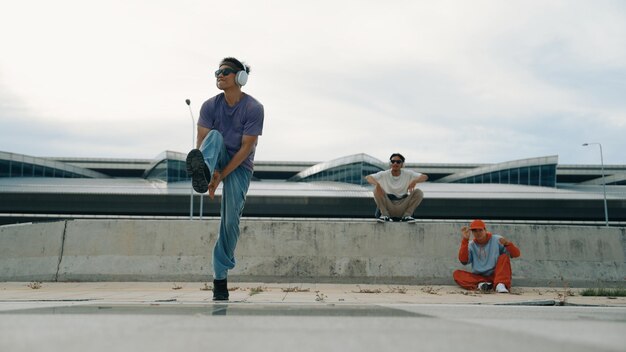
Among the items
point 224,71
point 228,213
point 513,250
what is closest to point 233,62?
point 224,71

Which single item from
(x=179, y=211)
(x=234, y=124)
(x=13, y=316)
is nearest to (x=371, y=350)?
(x=13, y=316)

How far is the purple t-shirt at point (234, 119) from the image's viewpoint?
4.40 metres

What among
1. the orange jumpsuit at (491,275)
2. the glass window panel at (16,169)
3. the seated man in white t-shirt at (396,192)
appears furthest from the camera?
Answer: the glass window panel at (16,169)

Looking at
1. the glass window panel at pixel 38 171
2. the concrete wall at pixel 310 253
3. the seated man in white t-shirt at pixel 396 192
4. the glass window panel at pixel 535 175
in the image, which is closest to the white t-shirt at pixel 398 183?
the seated man in white t-shirt at pixel 396 192

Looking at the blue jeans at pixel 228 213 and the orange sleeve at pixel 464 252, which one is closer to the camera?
Result: the blue jeans at pixel 228 213

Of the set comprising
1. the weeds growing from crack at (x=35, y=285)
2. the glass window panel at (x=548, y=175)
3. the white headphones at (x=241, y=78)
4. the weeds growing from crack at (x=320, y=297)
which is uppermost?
the glass window panel at (x=548, y=175)

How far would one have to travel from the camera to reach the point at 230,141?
443cm

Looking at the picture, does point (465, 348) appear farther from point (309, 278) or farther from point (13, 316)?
point (309, 278)

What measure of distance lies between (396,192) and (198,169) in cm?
486

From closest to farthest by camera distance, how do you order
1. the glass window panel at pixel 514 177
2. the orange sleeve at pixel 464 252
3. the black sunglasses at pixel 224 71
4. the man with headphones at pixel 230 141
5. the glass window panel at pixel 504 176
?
the man with headphones at pixel 230 141
the black sunglasses at pixel 224 71
the orange sleeve at pixel 464 252
the glass window panel at pixel 514 177
the glass window panel at pixel 504 176

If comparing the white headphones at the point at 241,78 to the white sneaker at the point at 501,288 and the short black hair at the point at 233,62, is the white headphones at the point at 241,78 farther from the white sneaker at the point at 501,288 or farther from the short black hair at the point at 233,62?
the white sneaker at the point at 501,288

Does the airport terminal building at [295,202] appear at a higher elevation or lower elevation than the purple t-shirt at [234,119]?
higher

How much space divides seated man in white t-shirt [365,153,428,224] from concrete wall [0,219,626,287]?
533 mm

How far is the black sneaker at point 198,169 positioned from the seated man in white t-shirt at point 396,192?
14.8 ft
